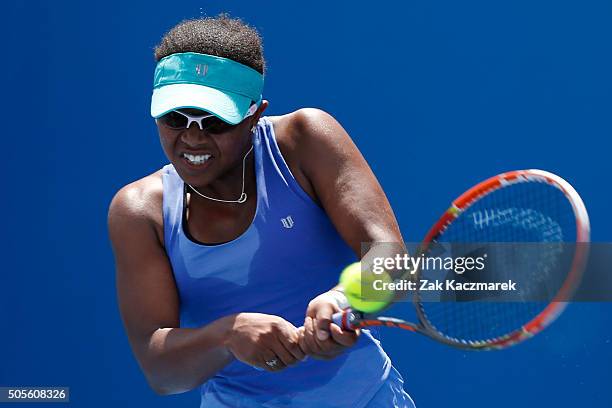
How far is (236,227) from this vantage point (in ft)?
7.50

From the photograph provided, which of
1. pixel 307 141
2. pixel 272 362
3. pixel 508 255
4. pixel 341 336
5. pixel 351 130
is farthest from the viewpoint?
pixel 351 130

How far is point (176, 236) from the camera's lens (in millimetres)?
2275

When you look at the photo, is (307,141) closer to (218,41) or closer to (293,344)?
(218,41)

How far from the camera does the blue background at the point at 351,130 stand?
3.34 m

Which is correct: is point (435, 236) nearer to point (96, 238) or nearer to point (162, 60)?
point (162, 60)

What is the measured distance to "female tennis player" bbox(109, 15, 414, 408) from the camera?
2.18 metres

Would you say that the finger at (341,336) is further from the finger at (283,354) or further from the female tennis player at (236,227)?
the female tennis player at (236,227)

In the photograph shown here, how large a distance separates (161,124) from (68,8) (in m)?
1.53

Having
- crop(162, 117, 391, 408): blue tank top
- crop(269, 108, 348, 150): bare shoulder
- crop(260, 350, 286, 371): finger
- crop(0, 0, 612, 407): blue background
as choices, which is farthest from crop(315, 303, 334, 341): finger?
crop(0, 0, 612, 407): blue background

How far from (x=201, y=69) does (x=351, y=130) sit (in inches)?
49.9

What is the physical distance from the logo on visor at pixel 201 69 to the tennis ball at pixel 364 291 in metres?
0.50

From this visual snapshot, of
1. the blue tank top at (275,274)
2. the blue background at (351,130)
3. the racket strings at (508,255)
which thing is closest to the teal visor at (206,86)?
the blue tank top at (275,274)

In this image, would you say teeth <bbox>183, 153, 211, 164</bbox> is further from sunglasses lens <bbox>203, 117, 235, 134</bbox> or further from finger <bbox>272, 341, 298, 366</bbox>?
finger <bbox>272, 341, 298, 366</bbox>

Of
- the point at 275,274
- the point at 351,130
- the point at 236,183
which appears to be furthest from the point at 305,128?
the point at 351,130
